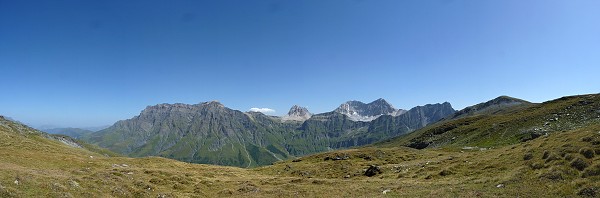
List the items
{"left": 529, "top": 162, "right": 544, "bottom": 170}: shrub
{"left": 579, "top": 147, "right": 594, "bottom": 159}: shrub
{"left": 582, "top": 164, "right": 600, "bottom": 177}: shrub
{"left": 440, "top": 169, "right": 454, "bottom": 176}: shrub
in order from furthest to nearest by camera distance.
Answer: {"left": 440, "top": 169, "right": 454, "bottom": 176}: shrub → {"left": 529, "top": 162, "right": 544, "bottom": 170}: shrub → {"left": 579, "top": 147, "right": 594, "bottom": 159}: shrub → {"left": 582, "top": 164, "right": 600, "bottom": 177}: shrub

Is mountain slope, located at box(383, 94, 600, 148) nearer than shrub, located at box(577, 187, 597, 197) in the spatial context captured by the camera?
No

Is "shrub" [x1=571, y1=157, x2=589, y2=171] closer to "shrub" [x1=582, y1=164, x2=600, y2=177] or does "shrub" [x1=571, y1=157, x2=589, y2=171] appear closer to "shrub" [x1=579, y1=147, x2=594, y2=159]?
"shrub" [x1=582, y1=164, x2=600, y2=177]

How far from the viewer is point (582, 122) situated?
295 ft

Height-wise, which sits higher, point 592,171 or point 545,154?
point 545,154

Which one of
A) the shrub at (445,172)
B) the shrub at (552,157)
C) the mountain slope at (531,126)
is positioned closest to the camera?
the shrub at (552,157)

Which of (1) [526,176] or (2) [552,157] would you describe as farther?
(2) [552,157]

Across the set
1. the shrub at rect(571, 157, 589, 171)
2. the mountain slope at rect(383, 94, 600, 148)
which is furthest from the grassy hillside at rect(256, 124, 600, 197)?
the mountain slope at rect(383, 94, 600, 148)

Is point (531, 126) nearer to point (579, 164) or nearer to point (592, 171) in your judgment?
point (579, 164)

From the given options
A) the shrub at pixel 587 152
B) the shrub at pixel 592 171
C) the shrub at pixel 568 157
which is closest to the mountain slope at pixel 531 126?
the shrub at pixel 587 152

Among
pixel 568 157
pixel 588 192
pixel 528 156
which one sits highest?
pixel 568 157

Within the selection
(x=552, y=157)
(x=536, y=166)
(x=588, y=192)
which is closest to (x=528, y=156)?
(x=552, y=157)

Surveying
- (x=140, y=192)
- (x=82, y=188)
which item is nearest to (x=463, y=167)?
(x=140, y=192)

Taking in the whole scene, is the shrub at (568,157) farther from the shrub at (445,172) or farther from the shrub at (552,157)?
the shrub at (445,172)

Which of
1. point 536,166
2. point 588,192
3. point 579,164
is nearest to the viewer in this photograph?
point 588,192
